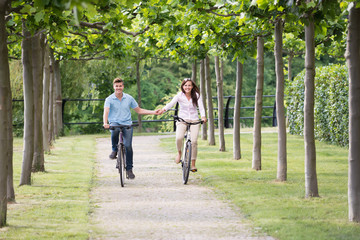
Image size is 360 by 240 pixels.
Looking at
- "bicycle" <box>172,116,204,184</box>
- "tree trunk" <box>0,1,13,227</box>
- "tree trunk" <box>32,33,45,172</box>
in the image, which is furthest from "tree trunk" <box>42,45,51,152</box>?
"tree trunk" <box>0,1,13,227</box>

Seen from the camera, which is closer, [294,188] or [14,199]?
[14,199]

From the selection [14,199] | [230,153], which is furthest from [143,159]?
[14,199]

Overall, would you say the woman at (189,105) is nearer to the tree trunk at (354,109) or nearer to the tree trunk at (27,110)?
the tree trunk at (27,110)

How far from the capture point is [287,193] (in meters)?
9.51

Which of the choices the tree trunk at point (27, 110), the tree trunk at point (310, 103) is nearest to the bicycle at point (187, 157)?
the tree trunk at point (27, 110)

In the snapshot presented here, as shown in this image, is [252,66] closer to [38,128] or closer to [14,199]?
[38,128]

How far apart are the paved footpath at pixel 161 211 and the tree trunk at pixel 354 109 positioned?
1272 mm

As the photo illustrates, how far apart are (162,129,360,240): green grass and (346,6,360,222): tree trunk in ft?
0.98

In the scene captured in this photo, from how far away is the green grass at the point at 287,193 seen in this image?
6.93 m

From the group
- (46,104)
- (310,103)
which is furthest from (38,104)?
(310,103)

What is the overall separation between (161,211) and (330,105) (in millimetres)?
11600

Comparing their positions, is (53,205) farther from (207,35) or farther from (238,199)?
(207,35)

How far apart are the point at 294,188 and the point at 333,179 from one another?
5.12 feet

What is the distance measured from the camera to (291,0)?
675 cm
